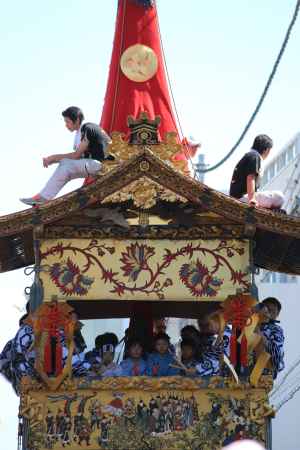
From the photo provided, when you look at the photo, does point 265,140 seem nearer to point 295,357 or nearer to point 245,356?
point 245,356

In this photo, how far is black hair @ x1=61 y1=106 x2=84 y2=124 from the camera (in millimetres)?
15070

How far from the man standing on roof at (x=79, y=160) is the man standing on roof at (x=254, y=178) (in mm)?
1213

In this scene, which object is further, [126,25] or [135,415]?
[126,25]

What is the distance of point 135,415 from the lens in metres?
13.9

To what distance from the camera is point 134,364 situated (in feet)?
46.2

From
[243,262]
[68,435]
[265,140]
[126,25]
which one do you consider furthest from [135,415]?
[126,25]

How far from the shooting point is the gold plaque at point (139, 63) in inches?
675

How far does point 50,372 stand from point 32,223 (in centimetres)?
129

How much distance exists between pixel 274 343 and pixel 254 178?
1.49 meters

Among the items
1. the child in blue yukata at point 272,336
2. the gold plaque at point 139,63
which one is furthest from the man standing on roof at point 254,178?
the gold plaque at point 139,63

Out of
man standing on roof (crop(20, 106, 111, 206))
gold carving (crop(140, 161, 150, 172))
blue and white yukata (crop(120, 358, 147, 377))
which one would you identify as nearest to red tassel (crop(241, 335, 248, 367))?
blue and white yukata (crop(120, 358, 147, 377))

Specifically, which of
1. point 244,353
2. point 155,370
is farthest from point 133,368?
point 244,353

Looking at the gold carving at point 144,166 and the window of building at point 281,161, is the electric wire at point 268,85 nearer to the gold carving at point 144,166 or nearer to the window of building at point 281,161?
the gold carving at point 144,166

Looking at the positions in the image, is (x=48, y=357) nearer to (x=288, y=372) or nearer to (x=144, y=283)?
(x=144, y=283)
